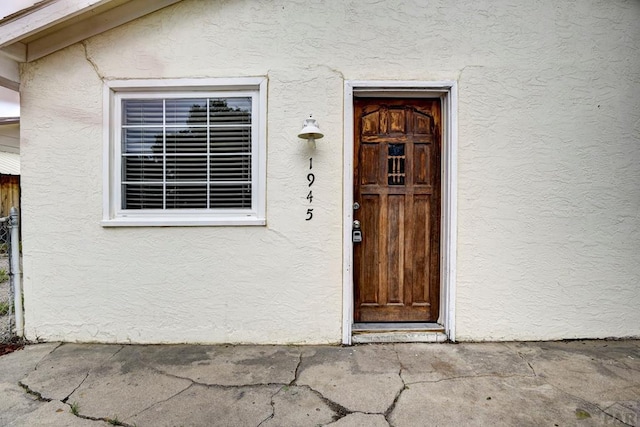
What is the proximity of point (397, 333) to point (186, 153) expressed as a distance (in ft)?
9.52

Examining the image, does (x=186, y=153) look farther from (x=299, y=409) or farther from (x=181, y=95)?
(x=299, y=409)

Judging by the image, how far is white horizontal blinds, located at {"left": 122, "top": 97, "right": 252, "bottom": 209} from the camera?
3.30 m

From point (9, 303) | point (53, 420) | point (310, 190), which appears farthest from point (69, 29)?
point (53, 420)

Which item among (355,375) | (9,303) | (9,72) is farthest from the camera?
(9,303)

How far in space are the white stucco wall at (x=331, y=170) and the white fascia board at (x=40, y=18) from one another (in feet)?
1.06

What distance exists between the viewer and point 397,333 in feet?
10.6

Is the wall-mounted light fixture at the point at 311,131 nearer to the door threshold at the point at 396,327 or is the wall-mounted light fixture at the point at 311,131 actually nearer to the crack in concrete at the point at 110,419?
the door threshold at the point at 396,327

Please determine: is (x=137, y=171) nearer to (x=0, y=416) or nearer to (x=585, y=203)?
(x=0, y=416)

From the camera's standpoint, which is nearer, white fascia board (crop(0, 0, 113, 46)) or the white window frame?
white fascia board (crop(0, 0, 113, 46))

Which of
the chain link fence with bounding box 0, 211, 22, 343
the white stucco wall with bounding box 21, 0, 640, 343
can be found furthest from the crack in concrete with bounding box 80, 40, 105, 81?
the chain link fence with bounding box 0, 211, 22, 343

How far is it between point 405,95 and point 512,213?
64.2 inches

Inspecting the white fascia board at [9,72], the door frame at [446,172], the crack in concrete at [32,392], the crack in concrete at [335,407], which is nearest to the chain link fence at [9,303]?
the crack in concrete at [32,392]

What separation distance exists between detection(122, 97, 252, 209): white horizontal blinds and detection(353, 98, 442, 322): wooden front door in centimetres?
123

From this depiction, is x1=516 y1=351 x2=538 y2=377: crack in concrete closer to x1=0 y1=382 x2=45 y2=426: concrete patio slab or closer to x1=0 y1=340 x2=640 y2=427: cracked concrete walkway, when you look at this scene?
x1=0 y1=340 x2=640 y2=427: cracked concrete walkway
